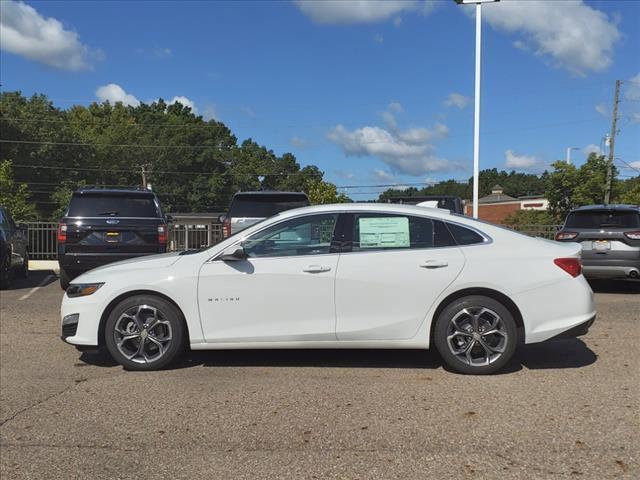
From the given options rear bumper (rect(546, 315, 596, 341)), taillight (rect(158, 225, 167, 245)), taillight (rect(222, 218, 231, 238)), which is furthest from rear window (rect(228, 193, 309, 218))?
rear bumper (rect(546, 315, 596, 341))

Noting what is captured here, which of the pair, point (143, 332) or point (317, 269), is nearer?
point (317, 269)

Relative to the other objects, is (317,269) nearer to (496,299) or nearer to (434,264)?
(434,264)

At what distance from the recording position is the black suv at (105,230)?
945cm

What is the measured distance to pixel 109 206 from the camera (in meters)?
9.66

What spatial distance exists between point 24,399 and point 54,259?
13.6 m

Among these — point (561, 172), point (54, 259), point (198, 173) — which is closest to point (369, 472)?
point (54, 259)

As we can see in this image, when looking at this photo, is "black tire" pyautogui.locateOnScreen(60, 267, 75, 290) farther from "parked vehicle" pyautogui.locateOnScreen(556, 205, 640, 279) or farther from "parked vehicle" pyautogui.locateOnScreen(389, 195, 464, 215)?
"parked vehicle" pyautogui.locateOnScreen(556, 205, 640, 279)

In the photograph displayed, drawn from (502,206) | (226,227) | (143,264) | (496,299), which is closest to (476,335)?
(496,299)

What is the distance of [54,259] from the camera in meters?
17.3

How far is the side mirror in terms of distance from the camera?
5.27 m

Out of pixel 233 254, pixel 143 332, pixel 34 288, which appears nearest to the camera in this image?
pixel 233 254

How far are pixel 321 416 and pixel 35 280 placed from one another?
35.0 feet

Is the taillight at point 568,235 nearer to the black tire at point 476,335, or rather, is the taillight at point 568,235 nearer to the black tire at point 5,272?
the black tire at point 476,335

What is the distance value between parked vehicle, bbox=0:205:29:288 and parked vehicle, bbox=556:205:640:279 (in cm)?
1041
